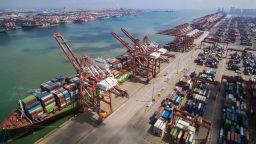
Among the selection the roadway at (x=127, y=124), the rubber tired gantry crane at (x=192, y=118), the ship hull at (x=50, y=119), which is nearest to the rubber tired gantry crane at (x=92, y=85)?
the ship hull at (x=50, y=119)

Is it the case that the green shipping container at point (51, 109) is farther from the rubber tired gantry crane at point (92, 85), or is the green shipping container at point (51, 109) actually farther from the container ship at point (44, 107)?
the rubber tired gantry crane at point (92, 85)

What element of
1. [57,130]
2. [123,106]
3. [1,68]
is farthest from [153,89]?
[1,68]

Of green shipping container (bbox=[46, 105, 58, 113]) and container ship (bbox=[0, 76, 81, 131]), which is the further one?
green shipping container (bbox=[46, 105, 58, 113])

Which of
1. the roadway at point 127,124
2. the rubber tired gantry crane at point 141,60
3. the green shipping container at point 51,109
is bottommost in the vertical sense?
the roadway at point 127,124

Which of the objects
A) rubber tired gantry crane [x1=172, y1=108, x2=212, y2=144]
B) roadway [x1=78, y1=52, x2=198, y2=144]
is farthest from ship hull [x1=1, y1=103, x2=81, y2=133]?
rubber tired gantry crane [x1=172, y1=108, x2=212, y2=144]

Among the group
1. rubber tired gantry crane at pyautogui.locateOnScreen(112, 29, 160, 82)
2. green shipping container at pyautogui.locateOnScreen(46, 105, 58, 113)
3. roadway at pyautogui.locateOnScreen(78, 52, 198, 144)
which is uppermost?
rubber tired gantry crane at pyautogui.locateOnScreen(112, 29, 160, 82)

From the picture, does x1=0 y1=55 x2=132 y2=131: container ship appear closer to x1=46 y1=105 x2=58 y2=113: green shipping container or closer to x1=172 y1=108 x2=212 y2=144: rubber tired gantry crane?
x1=46 y1=105 x2=58 y2=113: green shipping container

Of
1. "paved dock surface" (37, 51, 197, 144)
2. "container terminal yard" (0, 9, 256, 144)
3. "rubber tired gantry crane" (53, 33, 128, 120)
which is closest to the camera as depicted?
"paved dock surface" (37, 51, 197, 144)

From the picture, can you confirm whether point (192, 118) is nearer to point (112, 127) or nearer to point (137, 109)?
point (137, 109)
